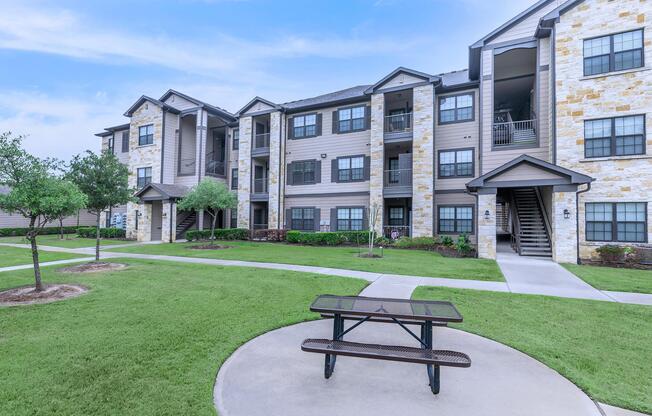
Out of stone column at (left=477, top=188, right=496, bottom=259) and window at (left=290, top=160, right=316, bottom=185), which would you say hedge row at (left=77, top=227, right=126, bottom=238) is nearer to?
window at (left=290, top=160, right=316, bottom=185)

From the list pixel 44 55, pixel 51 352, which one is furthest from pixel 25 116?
pixel 51 352

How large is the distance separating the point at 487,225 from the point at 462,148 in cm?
596

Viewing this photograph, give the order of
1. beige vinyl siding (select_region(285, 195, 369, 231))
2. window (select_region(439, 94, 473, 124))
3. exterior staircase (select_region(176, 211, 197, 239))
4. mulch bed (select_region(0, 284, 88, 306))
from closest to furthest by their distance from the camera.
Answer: mulch bed (select_region(0, 284, 88, 306)) → window (select_region(439, 94, 473, 124)) → beige vinyl siding (select_region(285, 195, 369, 231)) → exterior staircase (select_region(176, 211, 197, 239))

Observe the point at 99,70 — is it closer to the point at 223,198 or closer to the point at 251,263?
the point at 223,198

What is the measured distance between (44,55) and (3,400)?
26.5m

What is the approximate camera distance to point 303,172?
72.5 ft

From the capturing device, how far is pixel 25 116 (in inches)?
1087

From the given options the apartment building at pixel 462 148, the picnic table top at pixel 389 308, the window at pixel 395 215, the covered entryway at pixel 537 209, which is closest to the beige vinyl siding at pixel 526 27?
the apartment building at pixel 462 148

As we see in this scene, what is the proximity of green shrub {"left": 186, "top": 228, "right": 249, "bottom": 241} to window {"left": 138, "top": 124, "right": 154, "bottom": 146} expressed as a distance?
28.3ft

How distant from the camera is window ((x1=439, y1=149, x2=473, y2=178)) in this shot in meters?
17.8

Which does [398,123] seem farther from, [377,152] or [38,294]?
[38,294]

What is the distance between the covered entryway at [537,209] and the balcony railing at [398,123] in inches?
264

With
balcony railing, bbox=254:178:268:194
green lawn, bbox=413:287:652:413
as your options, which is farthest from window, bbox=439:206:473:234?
balcony railing, bbox=254:178:268:194

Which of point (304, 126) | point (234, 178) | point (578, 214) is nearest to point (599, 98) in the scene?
point (578, 214)
